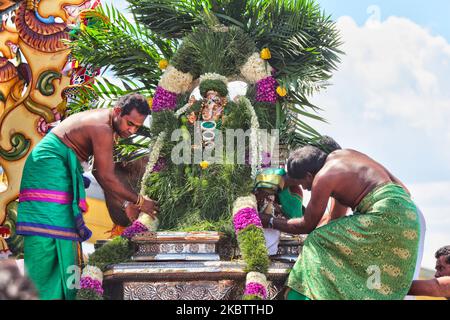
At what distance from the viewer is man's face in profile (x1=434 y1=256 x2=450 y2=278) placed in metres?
5.12

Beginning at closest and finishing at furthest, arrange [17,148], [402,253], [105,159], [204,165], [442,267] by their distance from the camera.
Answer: [402,253] → [442,267] → [105,159] → [204,165] → [17,148]

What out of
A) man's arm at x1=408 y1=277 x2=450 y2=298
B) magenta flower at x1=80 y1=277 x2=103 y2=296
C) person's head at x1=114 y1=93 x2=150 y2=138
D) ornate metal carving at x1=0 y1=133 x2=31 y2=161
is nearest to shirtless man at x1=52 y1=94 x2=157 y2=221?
person's head at x1=114 y1=93 x2=150 y2=138

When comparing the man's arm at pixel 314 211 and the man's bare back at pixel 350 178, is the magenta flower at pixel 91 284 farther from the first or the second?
the man's bare back at pixel 350 178

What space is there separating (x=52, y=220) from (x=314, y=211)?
195cm

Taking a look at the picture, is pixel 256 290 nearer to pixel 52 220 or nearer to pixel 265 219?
pixel 265 219

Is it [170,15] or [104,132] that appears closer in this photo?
[104,132]

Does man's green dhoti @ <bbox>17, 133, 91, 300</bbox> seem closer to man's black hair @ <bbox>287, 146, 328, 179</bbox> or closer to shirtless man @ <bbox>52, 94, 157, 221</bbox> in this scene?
shirtless man @ <bbox>52, 94, 157, 221</bbox>

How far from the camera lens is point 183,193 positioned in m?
5.82

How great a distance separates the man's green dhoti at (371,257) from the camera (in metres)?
4.65

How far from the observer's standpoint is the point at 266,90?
19.8 ft

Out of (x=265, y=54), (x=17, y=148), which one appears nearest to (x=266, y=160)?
(x=265, y=54)
